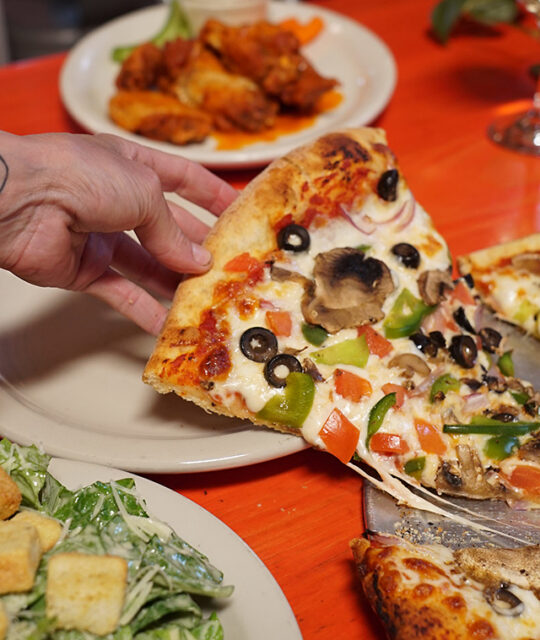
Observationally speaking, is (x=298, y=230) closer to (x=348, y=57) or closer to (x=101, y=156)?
(x=101, y=156)

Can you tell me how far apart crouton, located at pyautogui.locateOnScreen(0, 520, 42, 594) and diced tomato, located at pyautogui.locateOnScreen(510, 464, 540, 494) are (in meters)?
0.98

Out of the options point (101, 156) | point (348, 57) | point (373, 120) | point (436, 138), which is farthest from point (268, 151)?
point (101, 156)

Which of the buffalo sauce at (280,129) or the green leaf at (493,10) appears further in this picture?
the green leaf at (493,10)

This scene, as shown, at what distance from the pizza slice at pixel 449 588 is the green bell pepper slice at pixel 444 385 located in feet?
1.21

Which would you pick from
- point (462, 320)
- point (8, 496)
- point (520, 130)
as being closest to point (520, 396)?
point (462, 320)

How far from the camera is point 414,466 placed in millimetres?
1626

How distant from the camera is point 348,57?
3502 millimetres

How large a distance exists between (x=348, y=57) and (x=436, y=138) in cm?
67

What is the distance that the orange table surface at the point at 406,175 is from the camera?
1557 mm

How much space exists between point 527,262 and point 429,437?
2.41 ft

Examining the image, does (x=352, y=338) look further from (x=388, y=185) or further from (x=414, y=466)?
(x=388, y=185)

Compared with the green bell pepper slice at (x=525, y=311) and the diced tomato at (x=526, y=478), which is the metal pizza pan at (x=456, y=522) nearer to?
the diced tomato at (x=526, y=478)

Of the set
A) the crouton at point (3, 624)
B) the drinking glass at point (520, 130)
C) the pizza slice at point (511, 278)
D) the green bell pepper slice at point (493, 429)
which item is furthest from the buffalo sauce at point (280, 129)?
the crouton at point (3, 624)

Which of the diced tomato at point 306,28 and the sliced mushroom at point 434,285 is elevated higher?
the sliced mushroom at point 434,285
